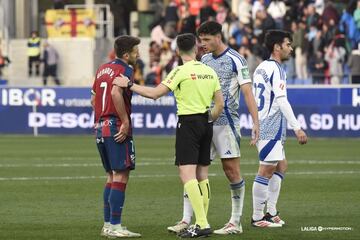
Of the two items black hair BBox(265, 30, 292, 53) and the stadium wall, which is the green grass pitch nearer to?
black hair BBox(265, 30, 292, 53)

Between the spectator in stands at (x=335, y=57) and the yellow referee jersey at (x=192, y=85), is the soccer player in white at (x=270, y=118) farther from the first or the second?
the spectator in stands at (x=335, y=57)

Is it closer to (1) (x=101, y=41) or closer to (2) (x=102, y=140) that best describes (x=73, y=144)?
(1) (x=101, y=41)

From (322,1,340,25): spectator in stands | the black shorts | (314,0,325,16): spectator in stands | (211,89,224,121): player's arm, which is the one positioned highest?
(314,0,325,16): spectator in stands

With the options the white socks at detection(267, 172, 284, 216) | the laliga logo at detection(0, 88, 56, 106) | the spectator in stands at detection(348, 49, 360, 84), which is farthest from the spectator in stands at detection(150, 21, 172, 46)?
the white socks at detection(267, 172, 284, 216)

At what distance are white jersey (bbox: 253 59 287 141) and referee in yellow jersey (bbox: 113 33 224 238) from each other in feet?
3.74

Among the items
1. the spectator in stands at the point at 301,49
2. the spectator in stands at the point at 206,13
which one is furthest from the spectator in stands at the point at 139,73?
the spectator in stands at the point at 301,49

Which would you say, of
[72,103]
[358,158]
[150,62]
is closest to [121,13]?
[150,62]

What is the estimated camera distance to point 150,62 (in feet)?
122

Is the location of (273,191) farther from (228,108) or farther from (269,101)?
(228,108)

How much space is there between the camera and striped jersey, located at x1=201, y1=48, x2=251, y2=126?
1314cm

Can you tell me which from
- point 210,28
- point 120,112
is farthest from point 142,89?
point 210,28

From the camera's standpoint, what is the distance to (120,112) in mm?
12445

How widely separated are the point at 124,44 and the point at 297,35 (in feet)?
73.4

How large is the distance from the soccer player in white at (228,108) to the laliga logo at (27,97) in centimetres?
2131
